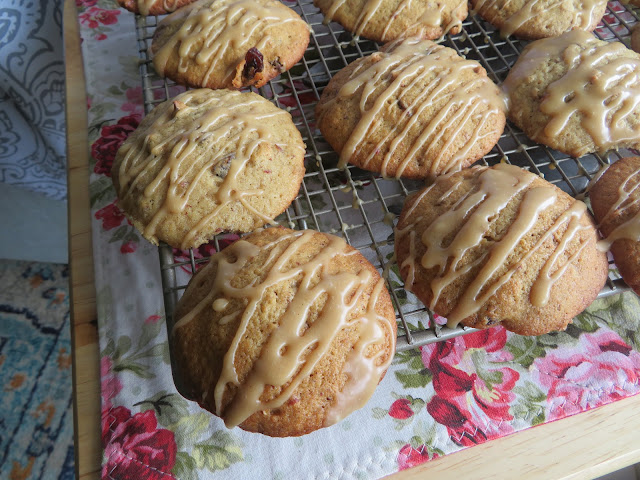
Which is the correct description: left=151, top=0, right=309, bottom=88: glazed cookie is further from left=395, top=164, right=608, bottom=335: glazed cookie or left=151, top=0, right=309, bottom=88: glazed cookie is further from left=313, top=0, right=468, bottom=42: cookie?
left=395, top=164, right=608, bottom=335: glazed cookie

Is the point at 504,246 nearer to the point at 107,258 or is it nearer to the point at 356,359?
the point at 356,359

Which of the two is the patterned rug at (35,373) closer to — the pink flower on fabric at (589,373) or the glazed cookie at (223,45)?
the glazed cookie at (223,45)

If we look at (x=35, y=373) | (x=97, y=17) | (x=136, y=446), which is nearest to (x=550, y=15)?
(x=97, y=17)

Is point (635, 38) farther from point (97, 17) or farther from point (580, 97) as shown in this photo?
point (97, 17)

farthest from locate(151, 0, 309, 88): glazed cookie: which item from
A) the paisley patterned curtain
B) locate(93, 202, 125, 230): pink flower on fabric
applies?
the paisley patterned curtain

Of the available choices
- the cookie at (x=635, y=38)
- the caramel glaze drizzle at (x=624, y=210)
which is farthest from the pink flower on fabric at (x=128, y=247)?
the cookie at (x=635, y=38)
